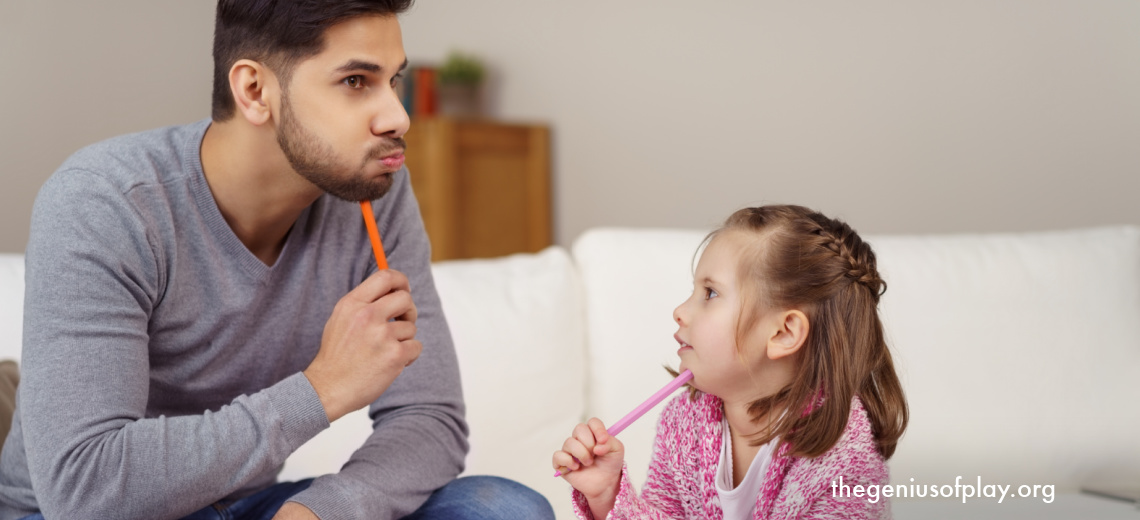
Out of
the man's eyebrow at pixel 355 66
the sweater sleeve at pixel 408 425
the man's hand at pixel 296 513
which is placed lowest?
the man's hand at pixel 296 513

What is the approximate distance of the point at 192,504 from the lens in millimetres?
873

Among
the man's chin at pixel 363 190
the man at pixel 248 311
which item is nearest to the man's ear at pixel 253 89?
the man at pixel 248 311

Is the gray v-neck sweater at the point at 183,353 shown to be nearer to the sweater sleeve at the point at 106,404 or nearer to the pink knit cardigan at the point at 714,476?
the sweater sleeve at the point at 106,404

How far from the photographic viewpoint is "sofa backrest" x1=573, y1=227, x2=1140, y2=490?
5.04 feet

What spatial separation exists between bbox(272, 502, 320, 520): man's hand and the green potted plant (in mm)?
2821

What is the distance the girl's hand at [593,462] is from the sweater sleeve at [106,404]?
25 centimetres

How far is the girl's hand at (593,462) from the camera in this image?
92 cm

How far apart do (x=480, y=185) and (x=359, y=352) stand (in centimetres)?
268

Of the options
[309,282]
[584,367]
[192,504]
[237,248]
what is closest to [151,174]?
[237,248]

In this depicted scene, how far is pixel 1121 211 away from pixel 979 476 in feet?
3.11

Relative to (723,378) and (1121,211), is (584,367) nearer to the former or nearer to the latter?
(723,378)

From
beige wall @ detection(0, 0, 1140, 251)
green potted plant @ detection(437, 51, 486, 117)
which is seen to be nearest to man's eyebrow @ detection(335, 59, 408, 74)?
beige wall @ detection(0, 0, 1140, 251)

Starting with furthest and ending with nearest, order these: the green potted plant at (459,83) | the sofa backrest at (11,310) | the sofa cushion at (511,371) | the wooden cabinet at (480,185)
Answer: the green potted plant at (459,83) → the wooden cabinet at (480,185) → the sofa cushion at (511,371) → the sofa backrest at (11,310)

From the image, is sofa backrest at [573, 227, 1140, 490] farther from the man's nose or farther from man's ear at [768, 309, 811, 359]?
the man's nose
